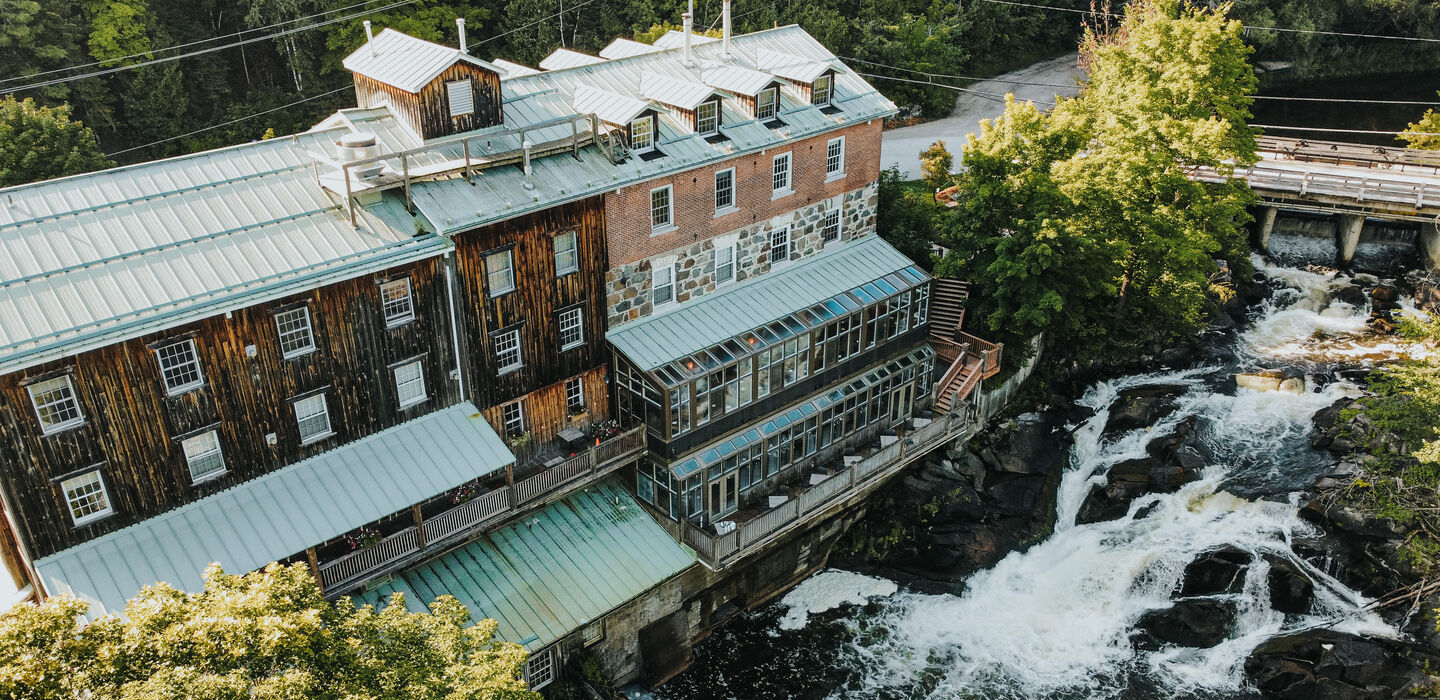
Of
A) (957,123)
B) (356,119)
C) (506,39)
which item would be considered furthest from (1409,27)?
(356,119)

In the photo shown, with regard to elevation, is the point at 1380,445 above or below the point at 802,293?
below

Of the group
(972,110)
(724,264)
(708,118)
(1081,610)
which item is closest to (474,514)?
(724,264)

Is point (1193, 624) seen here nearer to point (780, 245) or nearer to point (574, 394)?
point (780, 245)

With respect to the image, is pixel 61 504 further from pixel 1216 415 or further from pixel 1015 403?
pixel 1216 415

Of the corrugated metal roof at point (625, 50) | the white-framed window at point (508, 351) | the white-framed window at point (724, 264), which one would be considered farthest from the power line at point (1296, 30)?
the white-framed window at point (508, 351)

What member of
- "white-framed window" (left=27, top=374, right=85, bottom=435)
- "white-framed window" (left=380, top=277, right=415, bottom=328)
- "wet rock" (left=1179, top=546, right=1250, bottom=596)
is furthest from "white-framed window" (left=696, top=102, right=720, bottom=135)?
"wet rock" (left=1179, top=546, right=1250, bottom=596)

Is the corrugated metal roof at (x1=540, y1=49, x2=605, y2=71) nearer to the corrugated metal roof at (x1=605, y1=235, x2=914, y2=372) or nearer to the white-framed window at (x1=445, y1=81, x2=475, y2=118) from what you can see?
the white-framed window at (x1=445, y1=81, x2=475, y2=118)
